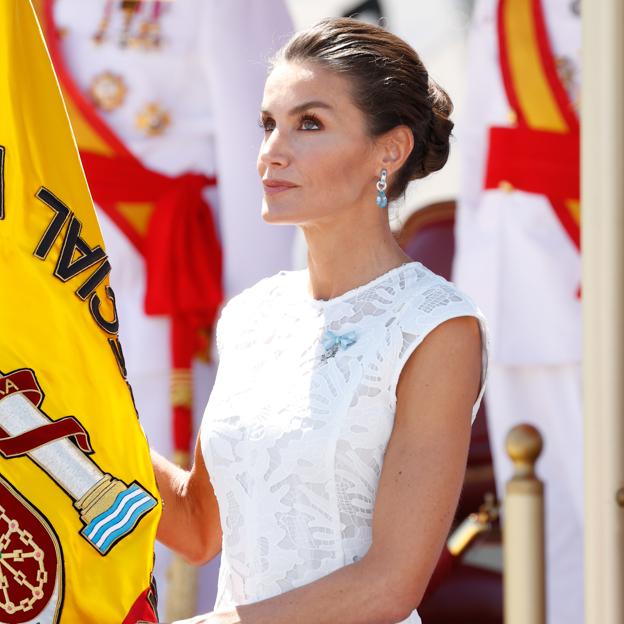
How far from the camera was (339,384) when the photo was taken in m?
1.88

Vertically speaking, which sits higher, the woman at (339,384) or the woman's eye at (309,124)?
the woman's eye at (309,124)

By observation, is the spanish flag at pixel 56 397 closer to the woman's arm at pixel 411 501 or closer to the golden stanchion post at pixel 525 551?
the woman's arm at pixel 411 501

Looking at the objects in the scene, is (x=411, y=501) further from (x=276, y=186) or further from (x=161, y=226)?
(x=161, y=226)

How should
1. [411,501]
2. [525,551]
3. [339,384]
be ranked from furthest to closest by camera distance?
[525,551] < [339,384] < [411,501]

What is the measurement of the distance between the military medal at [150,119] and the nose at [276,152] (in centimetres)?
149

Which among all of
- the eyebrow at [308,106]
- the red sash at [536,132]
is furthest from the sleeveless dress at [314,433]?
the red sash at [536,132]

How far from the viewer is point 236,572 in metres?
1.92

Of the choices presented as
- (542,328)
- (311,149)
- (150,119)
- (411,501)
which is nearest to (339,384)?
(411,501)

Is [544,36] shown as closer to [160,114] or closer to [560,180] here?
[560,180]

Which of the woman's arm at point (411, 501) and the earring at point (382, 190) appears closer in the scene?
the woman's arm at point (411, 501)

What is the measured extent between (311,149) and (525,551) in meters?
0.93

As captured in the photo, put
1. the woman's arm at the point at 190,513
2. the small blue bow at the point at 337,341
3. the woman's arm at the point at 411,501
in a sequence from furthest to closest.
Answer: the woman's arm at the point at 190,513 → the small blue bow at the point at 337,341 → the woman's arm at the point at 411,501

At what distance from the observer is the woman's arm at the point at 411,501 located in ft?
5.74

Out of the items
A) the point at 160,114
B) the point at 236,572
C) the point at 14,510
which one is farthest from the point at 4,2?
the point at 160,114
